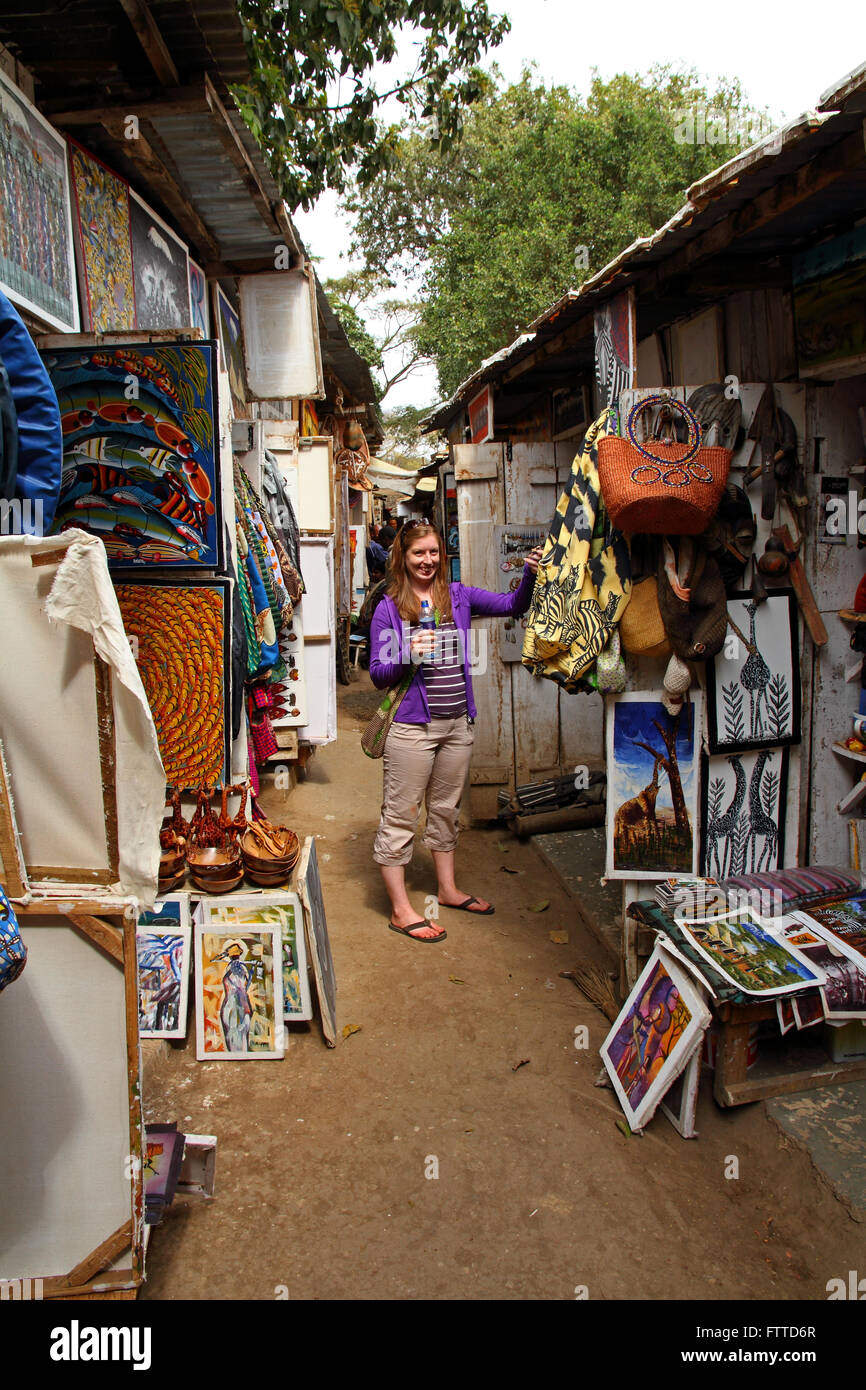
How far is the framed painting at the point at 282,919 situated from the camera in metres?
3.30

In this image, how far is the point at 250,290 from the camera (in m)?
4.80

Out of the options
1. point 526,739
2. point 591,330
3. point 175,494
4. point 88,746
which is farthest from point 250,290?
point 88,746

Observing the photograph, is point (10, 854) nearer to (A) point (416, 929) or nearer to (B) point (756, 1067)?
(B) point (756, 1067)

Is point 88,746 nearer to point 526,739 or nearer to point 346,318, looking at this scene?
point 526,739

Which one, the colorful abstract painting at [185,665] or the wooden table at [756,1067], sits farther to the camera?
the colorful abstract painting at [185,665]

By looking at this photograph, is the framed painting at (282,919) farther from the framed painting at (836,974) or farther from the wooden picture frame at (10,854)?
the framed painting at (836,974)

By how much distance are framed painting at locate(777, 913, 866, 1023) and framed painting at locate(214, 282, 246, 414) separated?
4058 mm

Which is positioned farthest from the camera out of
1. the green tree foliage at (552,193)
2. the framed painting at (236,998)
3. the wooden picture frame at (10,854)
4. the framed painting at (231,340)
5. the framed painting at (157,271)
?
the green tree foliage at (552,193)

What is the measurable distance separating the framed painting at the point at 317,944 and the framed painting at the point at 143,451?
1279 millimetres

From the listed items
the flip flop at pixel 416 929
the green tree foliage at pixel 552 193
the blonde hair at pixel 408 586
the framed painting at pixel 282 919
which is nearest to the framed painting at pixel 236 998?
the framed painting at pixel 282 919

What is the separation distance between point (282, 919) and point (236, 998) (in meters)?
0.34

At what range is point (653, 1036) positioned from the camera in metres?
2.99

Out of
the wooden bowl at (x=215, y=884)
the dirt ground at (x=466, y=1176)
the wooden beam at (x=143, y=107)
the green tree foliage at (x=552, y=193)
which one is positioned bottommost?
the dirt ground at (x=466, y=1176)

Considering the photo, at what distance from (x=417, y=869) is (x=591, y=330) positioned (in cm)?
325
